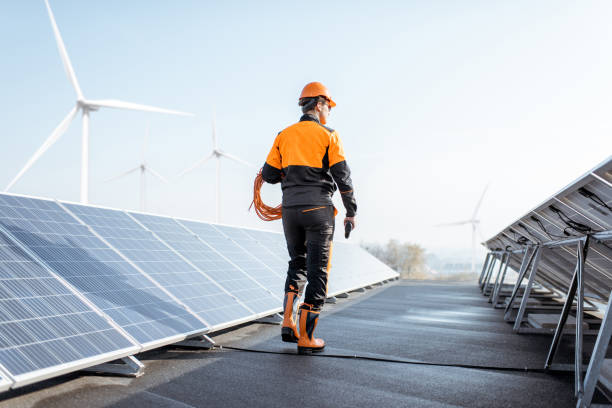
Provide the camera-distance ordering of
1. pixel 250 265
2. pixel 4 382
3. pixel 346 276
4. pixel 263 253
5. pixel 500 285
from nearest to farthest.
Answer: pixel 4 382 < pixel 250 265 < pixel 263 253 < pixel 500 285 < pixel 346 276

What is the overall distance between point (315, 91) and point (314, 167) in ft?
3.12

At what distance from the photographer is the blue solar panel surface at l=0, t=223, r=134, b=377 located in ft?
9.37

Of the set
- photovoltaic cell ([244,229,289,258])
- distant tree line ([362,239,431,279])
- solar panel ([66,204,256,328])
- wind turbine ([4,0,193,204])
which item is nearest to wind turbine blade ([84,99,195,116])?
wind turbine ([4,0,193,204])

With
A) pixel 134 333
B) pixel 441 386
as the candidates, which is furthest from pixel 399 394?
pixel 134 333

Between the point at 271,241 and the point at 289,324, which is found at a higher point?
the point at 271,241

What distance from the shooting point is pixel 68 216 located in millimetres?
4949

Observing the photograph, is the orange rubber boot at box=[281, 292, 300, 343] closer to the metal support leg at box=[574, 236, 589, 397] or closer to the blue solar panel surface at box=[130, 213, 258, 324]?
the blue solar panel surface at box=[130, 213, 258, 324]

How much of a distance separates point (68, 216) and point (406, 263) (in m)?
79.6

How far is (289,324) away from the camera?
14.7 feet

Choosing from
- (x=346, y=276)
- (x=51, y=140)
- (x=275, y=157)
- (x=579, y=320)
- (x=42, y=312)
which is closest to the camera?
(x=42, y=312)

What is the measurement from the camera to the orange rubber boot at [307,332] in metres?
4.23

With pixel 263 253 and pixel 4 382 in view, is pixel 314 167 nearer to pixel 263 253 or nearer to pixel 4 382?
pixel 4 382

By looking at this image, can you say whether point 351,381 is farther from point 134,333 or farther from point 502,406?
point 134,333

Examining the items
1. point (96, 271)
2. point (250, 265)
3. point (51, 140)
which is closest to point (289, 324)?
point (96, 271)
